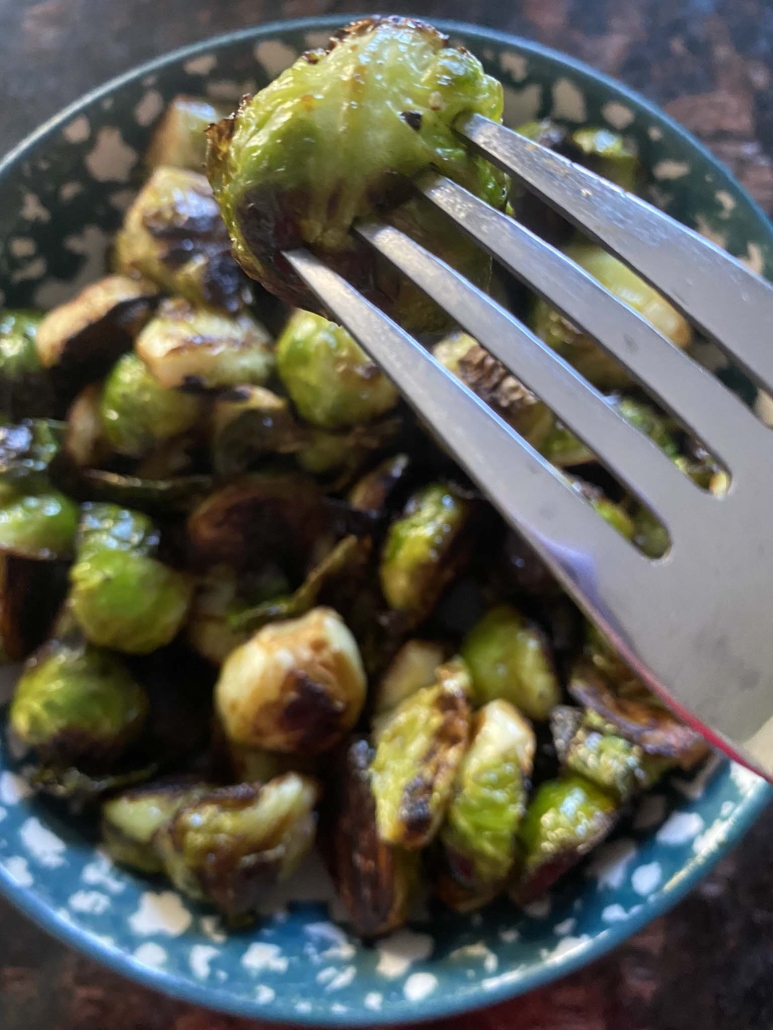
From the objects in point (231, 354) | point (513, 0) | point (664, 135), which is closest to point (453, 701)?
point (231, 354)

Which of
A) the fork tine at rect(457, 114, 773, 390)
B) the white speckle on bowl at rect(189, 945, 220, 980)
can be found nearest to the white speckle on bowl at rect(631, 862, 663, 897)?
the white speckle on bowl at rect(189, 945, 220, 980)

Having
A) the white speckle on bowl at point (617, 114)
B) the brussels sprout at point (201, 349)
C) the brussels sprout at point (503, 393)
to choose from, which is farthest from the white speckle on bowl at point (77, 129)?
the white speckle on bowl at point (617, 114)

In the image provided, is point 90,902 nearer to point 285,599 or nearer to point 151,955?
point 151,955

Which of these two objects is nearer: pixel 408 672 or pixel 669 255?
pixel 669 255

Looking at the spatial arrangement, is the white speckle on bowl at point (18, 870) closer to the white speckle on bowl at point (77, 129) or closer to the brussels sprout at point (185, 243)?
the brussels sprout at point (185, 243)

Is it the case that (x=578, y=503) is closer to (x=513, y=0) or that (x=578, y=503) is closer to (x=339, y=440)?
(x=339, y=440)

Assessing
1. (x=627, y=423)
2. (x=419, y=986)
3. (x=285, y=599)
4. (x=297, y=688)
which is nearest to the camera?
(x=627, y=423)

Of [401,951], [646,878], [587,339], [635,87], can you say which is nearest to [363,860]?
[401,951]
